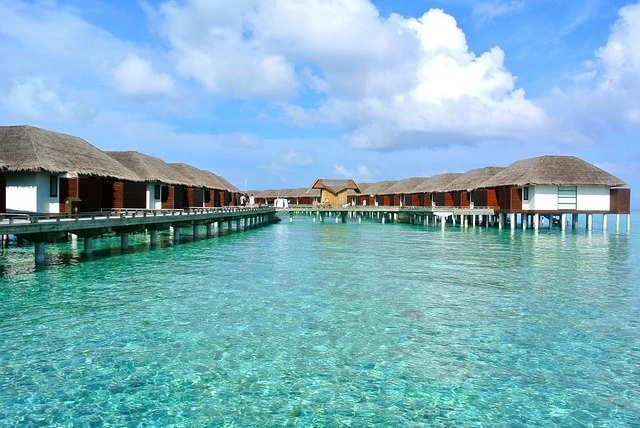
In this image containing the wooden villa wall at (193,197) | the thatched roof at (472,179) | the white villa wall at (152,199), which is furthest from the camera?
the thatched roof at (472,179)

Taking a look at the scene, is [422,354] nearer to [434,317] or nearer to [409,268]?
[434,317]

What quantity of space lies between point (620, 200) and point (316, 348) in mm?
43217

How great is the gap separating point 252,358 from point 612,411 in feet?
19.1

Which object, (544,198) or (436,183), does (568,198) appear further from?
(436,183)

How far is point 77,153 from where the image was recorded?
28.0m

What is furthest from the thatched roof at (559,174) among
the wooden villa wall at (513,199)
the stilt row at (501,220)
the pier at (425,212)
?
the pier at (425,212)

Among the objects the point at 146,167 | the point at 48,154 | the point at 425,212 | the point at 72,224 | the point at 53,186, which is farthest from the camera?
the point at 425,212

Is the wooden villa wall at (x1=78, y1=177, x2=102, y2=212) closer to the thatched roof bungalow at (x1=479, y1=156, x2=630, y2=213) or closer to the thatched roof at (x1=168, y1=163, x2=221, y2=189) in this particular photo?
the thatched roof at (x1=168, y1=163, x2=221, y2=189)

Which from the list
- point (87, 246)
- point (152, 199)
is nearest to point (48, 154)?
point (87, 246)

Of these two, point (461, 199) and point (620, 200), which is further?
point (461, 199)

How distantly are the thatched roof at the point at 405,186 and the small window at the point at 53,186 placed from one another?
50267mm

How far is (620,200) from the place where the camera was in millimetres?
42938

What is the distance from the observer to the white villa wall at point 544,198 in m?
42.0

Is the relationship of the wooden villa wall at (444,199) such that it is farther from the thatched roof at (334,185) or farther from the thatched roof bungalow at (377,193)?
the thatched roof bungalow at (377,193)
